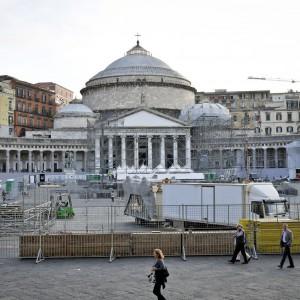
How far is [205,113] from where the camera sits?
8781 centimetres

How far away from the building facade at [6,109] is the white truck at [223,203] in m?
68.3

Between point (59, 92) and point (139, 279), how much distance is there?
111879 millimetres

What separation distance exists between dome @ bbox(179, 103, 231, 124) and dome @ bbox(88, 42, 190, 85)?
1258 centimetres

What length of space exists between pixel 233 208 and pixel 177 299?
10981 millimetres

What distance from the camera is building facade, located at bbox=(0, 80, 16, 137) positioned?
89062mm

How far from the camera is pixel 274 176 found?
77.9 meters

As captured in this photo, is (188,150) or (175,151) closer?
(175,151)

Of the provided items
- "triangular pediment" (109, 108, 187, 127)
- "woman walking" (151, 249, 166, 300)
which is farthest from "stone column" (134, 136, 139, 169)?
"woman walking" (151, 249, 166, 300)

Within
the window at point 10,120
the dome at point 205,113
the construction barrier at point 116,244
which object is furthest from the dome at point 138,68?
the construction barrier at point 116,244

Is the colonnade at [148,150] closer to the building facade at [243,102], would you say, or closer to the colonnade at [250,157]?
the colonnade at [250,157]

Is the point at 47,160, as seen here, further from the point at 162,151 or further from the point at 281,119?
the point at 281,119

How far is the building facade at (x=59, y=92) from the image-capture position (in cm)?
11719

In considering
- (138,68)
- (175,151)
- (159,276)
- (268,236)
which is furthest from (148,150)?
(159,276)

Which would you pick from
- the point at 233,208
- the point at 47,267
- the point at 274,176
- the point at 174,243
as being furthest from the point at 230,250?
the point at 274,176
